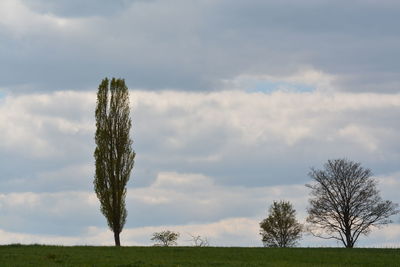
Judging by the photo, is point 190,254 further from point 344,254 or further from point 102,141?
point 102,141

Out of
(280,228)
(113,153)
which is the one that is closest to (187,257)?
(113,153)

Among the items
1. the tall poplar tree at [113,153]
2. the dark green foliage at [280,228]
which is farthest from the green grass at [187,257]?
the dark green foliage at [280,228]

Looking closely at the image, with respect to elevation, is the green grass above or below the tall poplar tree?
below

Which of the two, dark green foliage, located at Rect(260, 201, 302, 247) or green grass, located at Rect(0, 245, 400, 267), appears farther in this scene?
dark green foliage, located at Rect(260, 201, 302, 247)

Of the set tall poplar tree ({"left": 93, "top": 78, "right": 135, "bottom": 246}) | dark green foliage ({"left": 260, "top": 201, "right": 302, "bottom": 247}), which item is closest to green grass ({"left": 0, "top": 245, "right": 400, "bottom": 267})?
tall poplar tree ({"left": 93, "top": 78, "right": 135, "bottom": 246})

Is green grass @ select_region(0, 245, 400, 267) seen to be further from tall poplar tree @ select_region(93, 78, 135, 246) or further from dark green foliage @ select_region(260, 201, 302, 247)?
dark green foliage @ select_region(260, 201, 302, 247)

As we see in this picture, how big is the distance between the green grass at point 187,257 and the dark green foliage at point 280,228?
45812 millimetres

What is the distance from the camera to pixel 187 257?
4025 centimetres

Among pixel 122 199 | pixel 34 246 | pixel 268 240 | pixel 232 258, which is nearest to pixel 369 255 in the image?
pixel 232 258

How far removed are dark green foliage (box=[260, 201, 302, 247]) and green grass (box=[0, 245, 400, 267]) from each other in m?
45.8

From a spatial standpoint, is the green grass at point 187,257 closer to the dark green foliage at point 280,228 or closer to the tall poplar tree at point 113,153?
the tall poplar tree at point 113,153

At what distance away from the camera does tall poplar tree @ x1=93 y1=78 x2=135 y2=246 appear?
6294cm

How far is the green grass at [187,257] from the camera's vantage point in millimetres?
35000

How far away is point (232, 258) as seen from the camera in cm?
4069
